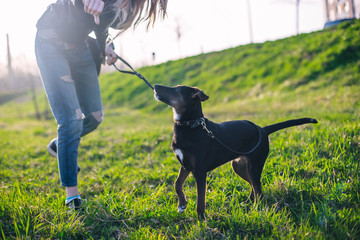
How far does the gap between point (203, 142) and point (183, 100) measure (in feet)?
1.78

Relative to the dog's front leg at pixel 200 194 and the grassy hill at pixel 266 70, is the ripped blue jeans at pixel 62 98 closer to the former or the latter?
the dog's front leg at pixel 200 194

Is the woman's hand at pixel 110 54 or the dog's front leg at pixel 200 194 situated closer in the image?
the dog's front leg at pixel 200 194

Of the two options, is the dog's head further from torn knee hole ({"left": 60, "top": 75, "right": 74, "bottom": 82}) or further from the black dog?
torn knee hole ({"left": 60, "top": 75, "right": 74, "bottom": 82})

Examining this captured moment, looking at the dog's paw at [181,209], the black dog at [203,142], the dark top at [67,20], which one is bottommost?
the dog's paw at [181,209]

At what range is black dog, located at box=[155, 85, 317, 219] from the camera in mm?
2525

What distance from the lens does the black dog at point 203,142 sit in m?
2.53

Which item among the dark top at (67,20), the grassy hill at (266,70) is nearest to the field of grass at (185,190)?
the dark top at (67,20)

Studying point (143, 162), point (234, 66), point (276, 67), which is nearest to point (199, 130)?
point (143, 162)

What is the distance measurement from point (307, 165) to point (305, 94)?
8.05 metres

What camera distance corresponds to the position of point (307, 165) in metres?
3.37

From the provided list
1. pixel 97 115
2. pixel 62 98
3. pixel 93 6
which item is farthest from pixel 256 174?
pixel 93 6

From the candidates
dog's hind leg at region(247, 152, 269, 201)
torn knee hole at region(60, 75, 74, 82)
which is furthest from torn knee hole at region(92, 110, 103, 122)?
dog's hind leg at region(247, 152, 269, 201)

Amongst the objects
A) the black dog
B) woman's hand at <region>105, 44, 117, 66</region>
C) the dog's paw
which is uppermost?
woman's hand at <region>105, 44, 117, 66</region>

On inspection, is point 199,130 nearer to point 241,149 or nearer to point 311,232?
point 241,149
